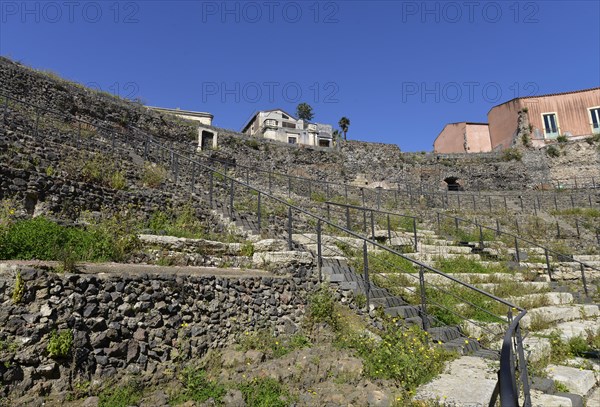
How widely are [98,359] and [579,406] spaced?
5594 mm

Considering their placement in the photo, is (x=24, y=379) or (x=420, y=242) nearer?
(x=24, y=379)

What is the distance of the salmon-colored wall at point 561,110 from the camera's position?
106 feet

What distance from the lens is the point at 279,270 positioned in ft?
23.7

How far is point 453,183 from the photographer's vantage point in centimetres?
2980

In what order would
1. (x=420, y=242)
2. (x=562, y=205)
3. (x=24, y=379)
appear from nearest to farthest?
(x=24, y=379) < (x=420, y=242) < (x=562, y=205)

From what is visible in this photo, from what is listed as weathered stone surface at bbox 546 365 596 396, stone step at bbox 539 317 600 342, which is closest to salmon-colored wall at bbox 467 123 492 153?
stone step at bbox 539 317 600 342

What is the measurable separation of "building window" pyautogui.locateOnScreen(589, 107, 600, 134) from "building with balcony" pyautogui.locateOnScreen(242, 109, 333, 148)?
24089mm

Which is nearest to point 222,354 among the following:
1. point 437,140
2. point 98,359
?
point 98,359

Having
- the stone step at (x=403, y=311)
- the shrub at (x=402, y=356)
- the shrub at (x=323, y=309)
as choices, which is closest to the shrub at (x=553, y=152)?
the stone step at (x=403, y=311)

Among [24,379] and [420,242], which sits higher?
[420,242]

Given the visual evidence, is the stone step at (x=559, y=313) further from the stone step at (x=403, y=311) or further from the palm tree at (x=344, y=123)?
the palm tree at (x=344, y=123)

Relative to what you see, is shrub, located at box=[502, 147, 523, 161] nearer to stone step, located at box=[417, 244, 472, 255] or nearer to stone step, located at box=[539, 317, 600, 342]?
stone step, located at box=[417, 244, 472, 255]

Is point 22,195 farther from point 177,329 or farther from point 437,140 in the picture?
point 437,140

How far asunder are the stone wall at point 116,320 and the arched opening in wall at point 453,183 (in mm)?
26225
